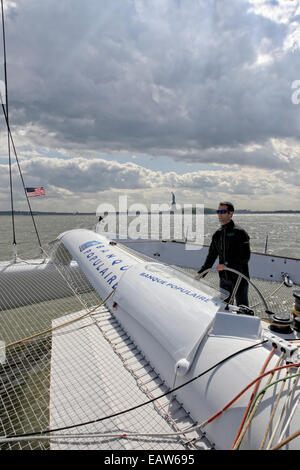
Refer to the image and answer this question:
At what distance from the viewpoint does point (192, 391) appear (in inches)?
71.7

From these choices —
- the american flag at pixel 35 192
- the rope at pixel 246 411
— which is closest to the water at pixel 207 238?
the american flag at pixel 35 192

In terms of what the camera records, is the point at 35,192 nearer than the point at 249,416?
No

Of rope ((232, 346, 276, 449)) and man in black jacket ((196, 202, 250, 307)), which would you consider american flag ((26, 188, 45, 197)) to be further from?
rope ((232, 346, 276, 449))

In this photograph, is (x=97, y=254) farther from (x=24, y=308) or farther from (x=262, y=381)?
(x=262, y=381)

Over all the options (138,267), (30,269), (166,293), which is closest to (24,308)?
(30,269)

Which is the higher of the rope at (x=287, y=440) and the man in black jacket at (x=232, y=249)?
the man in black jacket at (x=232, y=249)

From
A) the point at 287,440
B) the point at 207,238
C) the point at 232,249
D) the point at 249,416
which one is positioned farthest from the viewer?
the point at 207,238

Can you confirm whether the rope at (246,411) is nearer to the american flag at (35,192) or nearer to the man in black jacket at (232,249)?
the man in black jacket at (232,249)

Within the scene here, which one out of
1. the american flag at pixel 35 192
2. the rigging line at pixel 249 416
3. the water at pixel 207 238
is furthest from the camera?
the water at pixel 207 238

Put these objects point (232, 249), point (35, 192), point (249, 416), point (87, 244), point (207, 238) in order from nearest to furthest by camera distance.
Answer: point (249, 416), point (232, 249), point (87, 244), point (35, 192), point (207, 238)

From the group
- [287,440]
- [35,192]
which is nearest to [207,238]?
[35,192]

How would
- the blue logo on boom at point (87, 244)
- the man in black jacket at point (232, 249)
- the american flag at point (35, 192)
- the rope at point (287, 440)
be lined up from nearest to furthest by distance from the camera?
the rope at point (287, 440) < the man in black jacket at point (232, 249) < the blue logo on boom at point (87, 244) < the american flag at point (35, 192)

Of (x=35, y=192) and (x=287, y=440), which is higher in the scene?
(x=35, y=192)

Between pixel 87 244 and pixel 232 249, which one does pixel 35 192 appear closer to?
pixel 87 244
